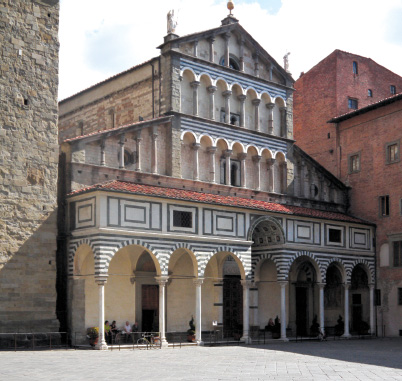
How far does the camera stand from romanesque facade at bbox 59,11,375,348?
26.5 meters

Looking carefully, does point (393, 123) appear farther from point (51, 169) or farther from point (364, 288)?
point (51, 169)

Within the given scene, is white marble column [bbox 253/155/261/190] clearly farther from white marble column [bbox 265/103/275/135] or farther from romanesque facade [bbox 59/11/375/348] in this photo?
white marble column [bbox 265/103/275/135]

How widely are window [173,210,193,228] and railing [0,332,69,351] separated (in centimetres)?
613

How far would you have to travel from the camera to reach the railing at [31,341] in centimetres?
2377

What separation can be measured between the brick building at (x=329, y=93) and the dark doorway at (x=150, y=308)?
14718 mm

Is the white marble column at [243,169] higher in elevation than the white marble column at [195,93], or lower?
lower

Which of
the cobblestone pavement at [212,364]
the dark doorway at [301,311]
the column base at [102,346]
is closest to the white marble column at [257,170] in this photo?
the dark doorway at [301,311]

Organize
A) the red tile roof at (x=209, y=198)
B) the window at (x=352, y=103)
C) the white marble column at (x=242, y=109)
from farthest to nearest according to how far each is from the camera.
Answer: the window at (x=352, y=103) → the white marble column at (x=242, y=109) → the red tile roof at (x=209, y=198)

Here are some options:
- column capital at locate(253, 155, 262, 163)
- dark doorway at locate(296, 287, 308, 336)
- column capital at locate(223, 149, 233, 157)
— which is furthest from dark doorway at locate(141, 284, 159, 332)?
dark doorway at locate(296, 287, 308, 336)

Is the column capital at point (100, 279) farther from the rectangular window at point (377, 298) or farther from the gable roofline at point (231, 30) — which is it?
the rectangular window at point (377, 298)

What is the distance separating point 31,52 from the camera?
2603 cm

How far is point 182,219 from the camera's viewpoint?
91.2ft

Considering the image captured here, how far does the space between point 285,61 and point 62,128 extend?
12.4m

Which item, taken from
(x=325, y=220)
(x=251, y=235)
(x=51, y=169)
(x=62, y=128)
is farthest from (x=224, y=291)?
(x=62, y=128)
